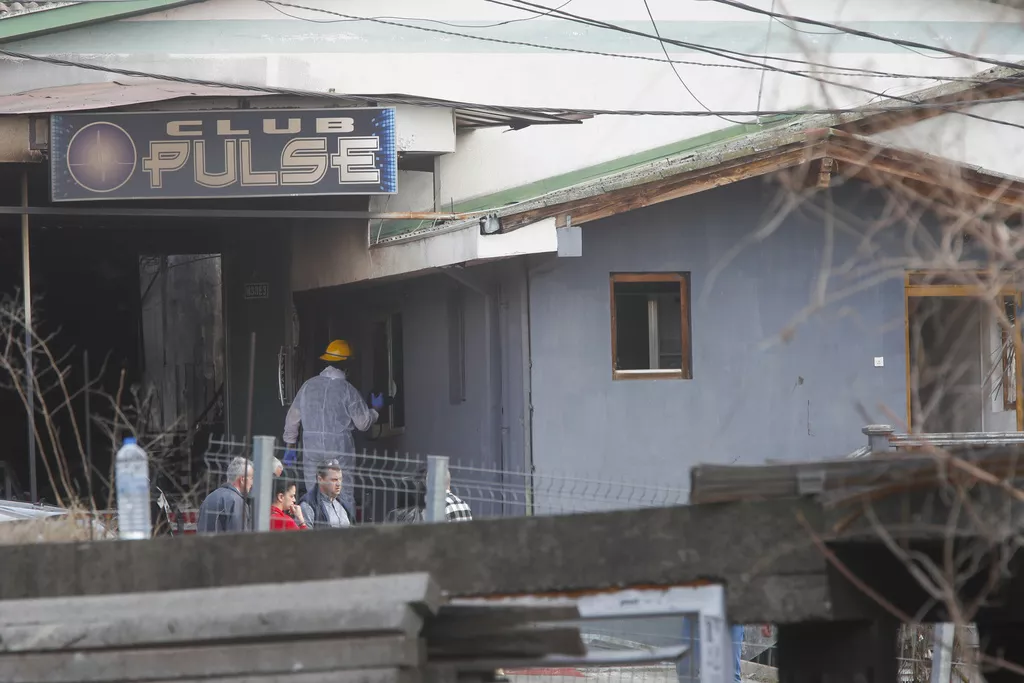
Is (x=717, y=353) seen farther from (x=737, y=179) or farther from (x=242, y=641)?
(x=242, y=641)

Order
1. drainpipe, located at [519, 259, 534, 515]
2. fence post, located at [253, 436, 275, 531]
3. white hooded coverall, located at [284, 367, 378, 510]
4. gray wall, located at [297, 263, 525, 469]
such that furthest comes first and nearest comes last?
white hooded coverall, located at [284, 367, 378, 510] < gray wall, located at [297, 263, 525, 469] < drainpipe, located at [519, 259, 534, 515] < fence post, located at [253, 436, 275, 531]

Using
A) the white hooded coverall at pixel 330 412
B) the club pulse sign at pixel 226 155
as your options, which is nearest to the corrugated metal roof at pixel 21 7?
the club pulse sign at pixel 226 155

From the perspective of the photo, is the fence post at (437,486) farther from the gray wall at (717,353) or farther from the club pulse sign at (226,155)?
the gray wall at (717,353)

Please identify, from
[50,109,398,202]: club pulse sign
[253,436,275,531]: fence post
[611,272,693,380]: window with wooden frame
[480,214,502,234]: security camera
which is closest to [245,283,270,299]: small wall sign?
[50,109,398,202]: club pulse sign

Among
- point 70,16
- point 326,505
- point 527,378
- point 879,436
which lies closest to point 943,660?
point 879,436

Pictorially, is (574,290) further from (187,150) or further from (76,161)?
(76,161)

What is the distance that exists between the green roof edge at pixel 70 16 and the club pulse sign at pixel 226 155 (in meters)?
3.18

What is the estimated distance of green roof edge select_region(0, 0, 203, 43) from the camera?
47.5 feet

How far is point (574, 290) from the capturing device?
13.1m

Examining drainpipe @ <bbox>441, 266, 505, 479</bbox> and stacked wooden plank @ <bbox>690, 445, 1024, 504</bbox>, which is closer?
stacked wooden plank @ <bbox>690, 445, 1024, 504</bbox>

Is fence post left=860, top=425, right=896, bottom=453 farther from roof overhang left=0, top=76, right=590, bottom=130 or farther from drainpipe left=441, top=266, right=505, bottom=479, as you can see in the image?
roof overhang left=0, top=76, right=590, bottom=130

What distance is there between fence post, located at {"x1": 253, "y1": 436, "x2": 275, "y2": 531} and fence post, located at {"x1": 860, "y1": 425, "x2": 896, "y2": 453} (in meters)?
6.47

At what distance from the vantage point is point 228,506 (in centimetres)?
917

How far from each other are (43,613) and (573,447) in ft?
26.4
